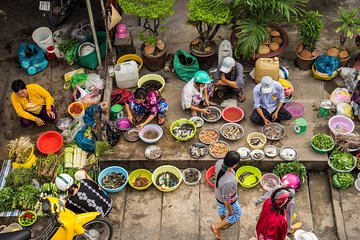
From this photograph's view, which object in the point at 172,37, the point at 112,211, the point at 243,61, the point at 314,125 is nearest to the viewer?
the point at 112,211

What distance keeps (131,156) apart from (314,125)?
3.06 meters

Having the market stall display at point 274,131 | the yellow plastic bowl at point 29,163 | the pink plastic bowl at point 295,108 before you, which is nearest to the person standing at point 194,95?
the market stall display at point 274,131

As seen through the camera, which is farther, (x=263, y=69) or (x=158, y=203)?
(x=263, y=69)

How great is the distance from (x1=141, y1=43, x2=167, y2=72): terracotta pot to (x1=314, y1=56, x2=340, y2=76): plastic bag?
278 centimetres

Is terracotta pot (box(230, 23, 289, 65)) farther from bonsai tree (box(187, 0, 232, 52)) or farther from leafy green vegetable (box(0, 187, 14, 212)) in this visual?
leafy green vegetable (box(0, 187, 14, 212))

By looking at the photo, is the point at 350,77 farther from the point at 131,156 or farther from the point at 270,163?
the point at 131,156

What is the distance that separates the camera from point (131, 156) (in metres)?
7.48

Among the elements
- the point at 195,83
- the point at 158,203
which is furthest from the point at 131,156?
the point at 195,83

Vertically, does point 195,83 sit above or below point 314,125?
above

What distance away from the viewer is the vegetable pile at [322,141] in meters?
7.22

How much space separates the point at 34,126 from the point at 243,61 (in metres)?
3.95

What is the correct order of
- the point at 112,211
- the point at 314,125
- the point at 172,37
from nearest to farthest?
the point at 112,211
the point at 314,125
the point at 172,37

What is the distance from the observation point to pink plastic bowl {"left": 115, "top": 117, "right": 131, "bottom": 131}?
7.84m

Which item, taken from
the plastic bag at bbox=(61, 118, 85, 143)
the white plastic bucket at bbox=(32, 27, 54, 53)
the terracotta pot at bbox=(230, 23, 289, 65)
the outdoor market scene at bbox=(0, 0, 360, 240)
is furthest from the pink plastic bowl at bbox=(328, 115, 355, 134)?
the white plastic bucket at bbox=(32, 27, 54, 53)
